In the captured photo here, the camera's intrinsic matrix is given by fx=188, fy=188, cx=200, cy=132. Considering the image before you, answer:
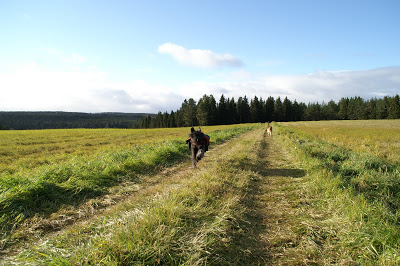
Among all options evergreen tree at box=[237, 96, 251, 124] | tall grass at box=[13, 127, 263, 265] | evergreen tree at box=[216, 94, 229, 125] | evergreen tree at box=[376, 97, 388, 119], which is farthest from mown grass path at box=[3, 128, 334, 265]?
evergreen tree at box=[376, 97, 388, 119]

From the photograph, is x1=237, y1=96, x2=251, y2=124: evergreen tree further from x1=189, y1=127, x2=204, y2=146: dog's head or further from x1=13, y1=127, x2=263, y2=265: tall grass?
x1=13, y1=127, x2=263, y2=265: tall grass

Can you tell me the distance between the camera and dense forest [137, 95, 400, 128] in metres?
72.3

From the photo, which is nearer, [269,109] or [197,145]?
[197,145]

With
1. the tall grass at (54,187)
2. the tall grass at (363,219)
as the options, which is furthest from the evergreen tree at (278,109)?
the tall grass at (54,187)

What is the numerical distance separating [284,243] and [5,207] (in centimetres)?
497

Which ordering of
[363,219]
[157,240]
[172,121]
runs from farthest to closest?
[172,121]
[363,219]
[157,240]

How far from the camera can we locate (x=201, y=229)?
256 centimetres

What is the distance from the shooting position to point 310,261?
2.22 m

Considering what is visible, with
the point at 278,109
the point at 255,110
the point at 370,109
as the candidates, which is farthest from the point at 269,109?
the point at 370,109

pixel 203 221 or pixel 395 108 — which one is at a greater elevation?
pixel 395 108

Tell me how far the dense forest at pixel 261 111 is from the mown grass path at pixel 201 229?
214 ft

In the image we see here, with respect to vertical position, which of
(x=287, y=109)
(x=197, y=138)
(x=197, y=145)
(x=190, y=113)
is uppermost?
(x=287, y=109)

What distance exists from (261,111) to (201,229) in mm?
84892

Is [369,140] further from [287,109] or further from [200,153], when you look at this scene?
[287,109]
